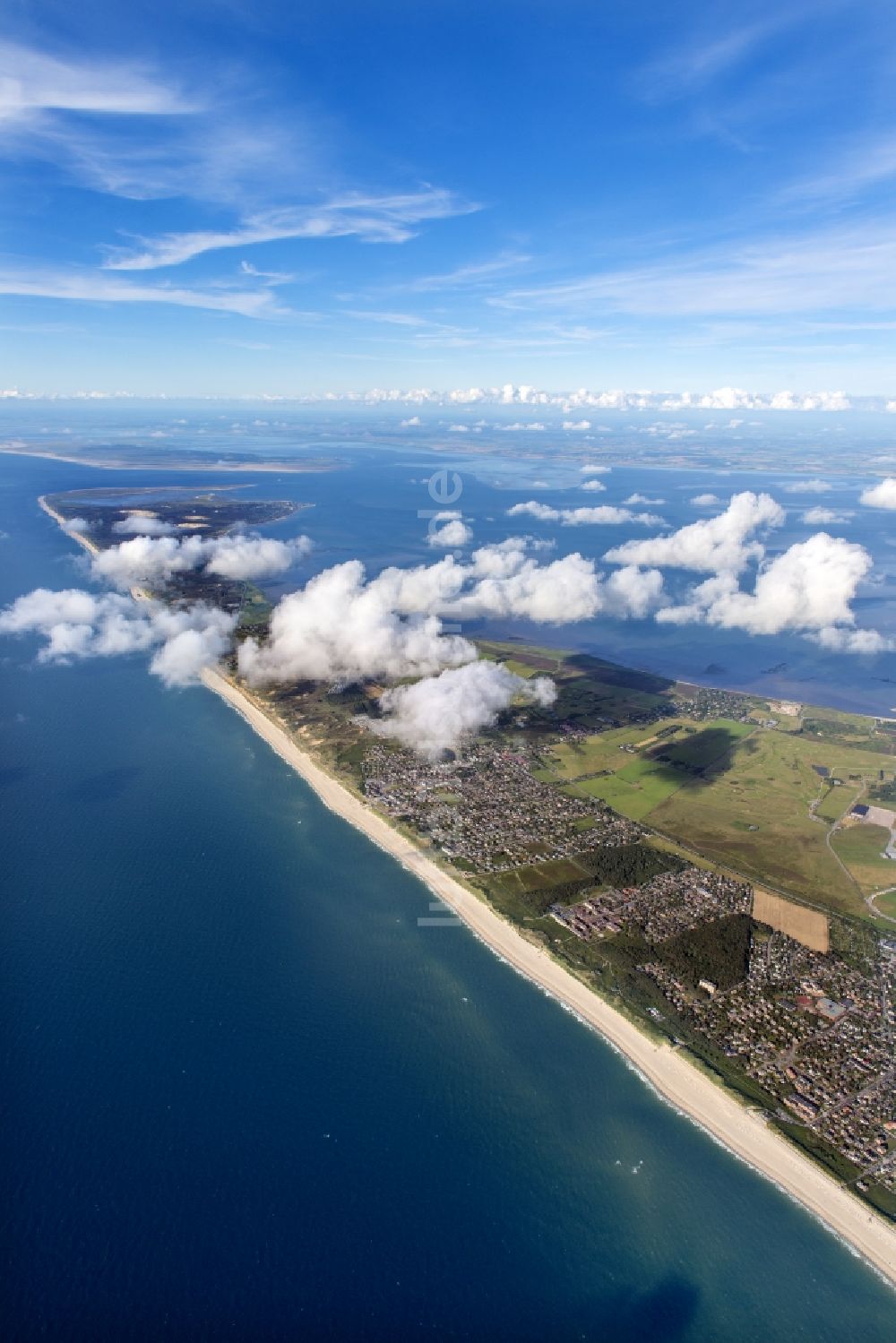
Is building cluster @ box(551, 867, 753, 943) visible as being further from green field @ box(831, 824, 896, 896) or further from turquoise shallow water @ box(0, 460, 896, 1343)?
green field @ box(831, 824, 896, 896)

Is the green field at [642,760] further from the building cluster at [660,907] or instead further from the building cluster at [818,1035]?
the building cluster at [818,1035]

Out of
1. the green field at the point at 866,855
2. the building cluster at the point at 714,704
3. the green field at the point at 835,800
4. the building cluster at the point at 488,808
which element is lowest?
the building cluster at the point at 714,704

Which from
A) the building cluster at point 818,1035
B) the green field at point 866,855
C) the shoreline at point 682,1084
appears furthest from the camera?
the green field at point 866,855

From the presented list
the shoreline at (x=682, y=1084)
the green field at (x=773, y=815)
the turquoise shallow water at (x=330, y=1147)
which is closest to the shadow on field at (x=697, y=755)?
the green field at (x=773, y=815)

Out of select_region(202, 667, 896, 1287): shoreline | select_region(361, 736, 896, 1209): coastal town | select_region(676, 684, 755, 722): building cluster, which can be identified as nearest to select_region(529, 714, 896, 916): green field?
select_region(676, 684, 755, 722): building cluster

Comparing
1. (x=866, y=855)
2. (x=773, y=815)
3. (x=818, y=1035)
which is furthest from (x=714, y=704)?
(x=818, y=1035)

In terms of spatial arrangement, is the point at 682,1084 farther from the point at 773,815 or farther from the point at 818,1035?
the point at 773,815
